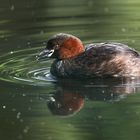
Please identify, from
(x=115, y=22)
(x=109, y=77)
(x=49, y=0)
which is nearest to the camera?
(x=109, y=77)

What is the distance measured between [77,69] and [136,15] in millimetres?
4025

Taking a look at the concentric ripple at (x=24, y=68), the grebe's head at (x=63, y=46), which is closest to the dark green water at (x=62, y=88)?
the concentric ripple at (x=24, y=68)

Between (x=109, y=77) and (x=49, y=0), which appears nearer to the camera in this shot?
(x=109, y=77)

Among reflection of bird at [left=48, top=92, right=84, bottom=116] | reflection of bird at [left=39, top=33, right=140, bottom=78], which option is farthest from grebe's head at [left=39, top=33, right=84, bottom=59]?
reflection of bird at [left=48, top=92, right=84, bottom=116]

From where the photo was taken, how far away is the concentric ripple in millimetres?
10414

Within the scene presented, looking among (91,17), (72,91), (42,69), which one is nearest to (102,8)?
(91,17)

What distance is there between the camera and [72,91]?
984 centimetres

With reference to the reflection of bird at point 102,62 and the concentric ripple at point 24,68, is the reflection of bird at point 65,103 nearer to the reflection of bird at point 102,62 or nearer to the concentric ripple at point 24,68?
the concentric ripple at point 24,68

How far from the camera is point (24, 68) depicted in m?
11.1

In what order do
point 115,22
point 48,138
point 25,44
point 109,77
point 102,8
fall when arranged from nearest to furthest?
point 48,138 → point 109,77 → point 25,44 → point 115,22 → point 102,8

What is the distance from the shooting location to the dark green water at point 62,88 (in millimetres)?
8305

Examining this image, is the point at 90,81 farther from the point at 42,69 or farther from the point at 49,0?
the point at 49,0

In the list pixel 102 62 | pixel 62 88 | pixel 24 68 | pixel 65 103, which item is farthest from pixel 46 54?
pixel 65 103

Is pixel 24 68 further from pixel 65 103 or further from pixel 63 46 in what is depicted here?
pixel 65 103
